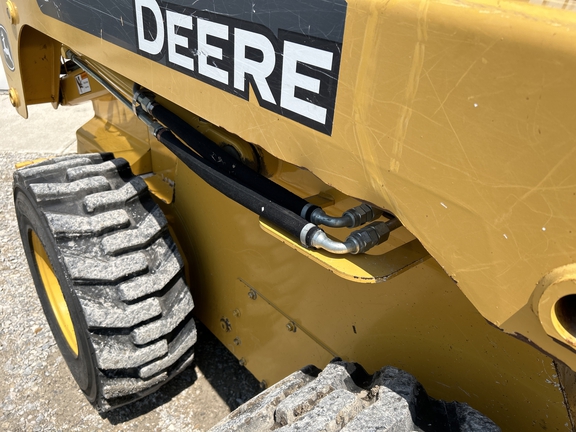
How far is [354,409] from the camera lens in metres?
0.85

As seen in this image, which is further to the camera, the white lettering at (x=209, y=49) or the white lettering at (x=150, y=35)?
the white lettering at (x=150, y=35)

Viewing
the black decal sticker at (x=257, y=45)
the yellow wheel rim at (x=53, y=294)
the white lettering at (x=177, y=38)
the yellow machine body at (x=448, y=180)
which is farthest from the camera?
the yellow wheel rim at (x=53, y=294)

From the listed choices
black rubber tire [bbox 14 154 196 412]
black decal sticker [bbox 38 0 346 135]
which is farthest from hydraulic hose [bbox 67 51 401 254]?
black rubber tire [bbox 14 154 196 412]

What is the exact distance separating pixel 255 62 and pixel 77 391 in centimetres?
166

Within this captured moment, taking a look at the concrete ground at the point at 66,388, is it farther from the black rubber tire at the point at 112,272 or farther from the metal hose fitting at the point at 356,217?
the metal hose fitting at the point at 356,217

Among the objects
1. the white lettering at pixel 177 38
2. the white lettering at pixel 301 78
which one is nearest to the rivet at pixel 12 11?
the white lettering at pixel 177 38

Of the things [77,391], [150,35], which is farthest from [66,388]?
[150,35]

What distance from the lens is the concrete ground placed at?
6.14 ft

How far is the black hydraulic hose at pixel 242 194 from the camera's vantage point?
0.95m

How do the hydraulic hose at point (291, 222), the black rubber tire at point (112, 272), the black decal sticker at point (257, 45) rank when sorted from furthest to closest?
the black rubber tire at point (112, 272) < the hydraulic hose at point (291, 222) < the black decal sticker at point (257, 45)

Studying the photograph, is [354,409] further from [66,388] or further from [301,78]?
[66,388]

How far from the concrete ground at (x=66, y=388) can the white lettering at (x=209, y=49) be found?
138 centimetres

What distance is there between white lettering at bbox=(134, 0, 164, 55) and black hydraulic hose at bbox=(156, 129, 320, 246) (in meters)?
0.27

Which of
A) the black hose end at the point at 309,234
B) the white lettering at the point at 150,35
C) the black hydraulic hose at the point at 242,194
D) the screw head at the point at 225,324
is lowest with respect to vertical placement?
the screw head at the point at 225,324
